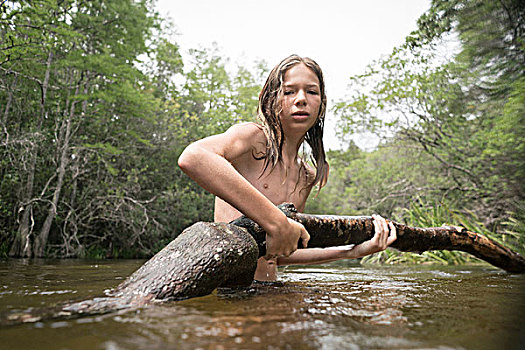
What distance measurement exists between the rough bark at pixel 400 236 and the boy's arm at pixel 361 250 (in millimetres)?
49

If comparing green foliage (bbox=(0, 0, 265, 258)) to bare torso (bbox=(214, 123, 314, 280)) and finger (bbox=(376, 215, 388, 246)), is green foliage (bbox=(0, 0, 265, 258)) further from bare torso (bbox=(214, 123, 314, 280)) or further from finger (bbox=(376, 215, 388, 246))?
finger (bbox=(376, 215, 388, 246))

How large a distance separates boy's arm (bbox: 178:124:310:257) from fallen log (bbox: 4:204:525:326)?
93mm

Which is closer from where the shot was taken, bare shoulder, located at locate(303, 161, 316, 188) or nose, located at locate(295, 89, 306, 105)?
nose, located at locate(295, 89, 306, 105)

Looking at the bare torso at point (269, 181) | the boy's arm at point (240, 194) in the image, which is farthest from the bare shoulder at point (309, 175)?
the boy's arm at point (240, 194)

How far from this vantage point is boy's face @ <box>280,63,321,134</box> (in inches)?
90.0

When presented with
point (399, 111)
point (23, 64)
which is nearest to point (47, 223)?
point (23, 64)

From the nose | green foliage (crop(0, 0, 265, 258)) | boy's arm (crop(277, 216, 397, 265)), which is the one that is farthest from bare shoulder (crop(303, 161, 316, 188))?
green foliage (crop(0, 0, 265, 258))

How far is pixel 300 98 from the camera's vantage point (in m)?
2.27

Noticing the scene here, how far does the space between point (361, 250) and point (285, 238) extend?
847 millimetres

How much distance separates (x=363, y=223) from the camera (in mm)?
2152

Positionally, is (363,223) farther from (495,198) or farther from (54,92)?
(54,92)

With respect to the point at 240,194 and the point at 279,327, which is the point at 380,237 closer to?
the point at 240,194

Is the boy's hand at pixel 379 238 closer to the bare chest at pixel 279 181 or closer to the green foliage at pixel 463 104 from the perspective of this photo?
the bare chest at pixel 279 181

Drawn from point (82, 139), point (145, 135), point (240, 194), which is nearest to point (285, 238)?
point (240, 194)
